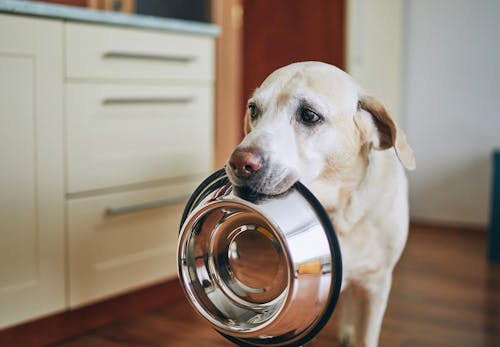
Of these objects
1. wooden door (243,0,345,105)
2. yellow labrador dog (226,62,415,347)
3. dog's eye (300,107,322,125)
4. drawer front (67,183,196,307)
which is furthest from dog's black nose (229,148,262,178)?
wooden door (243,0,345,105)

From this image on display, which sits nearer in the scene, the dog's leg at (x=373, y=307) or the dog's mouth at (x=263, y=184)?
the dog's mouth at (x=263, y=184)

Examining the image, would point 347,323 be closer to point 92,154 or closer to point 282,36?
point 92,154

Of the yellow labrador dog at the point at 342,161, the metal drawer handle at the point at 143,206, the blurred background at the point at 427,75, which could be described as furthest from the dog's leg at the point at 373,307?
the blurred background at the point at 427,75

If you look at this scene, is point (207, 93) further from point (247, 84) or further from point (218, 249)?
point (247, 84)

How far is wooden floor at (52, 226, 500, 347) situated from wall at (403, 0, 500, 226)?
2.60ft

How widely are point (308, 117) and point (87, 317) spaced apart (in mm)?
1055

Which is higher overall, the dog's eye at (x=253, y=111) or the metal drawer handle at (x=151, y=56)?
the metal drawer handle at (x=151, y=56)

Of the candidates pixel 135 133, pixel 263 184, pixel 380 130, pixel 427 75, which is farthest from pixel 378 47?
pixel 263 184

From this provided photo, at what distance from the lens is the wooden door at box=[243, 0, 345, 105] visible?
3432 millimetres

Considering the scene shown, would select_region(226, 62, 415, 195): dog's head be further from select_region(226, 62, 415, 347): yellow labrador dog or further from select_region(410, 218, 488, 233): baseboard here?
select_region(410, 218, 488, 233): baseboard

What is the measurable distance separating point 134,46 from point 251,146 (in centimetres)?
90

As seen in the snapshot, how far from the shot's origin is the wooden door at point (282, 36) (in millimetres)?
3432

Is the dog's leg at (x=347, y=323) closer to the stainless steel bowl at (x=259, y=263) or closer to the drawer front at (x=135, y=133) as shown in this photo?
the stainless steel bowl at (x=259, y=263)

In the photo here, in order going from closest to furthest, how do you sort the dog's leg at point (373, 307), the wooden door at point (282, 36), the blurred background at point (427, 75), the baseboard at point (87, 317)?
the dog's leg at point (373, 307)
the baseboard at point (87, 317)
the blurred background at point (427, 75)
the wooden door at point (282, 36)
